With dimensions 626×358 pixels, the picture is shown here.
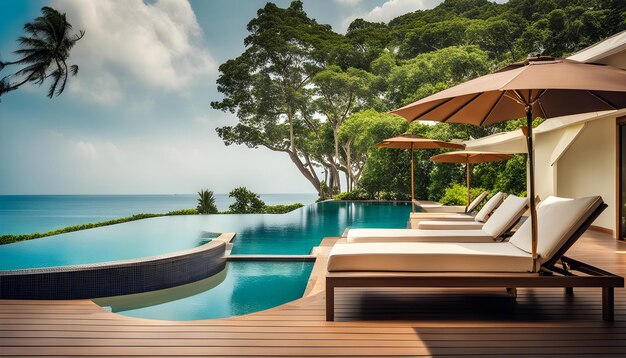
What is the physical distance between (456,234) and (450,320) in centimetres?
207

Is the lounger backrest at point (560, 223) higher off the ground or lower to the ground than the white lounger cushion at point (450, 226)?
higher

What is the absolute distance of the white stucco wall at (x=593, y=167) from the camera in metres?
8.23

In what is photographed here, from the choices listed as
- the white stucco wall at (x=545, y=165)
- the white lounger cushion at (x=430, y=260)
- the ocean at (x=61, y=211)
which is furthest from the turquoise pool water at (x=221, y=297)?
the ocean at (x=61, y=211)

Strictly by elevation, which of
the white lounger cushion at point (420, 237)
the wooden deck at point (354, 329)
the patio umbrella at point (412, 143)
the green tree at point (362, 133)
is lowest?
the wooden deck at point (354, 329)

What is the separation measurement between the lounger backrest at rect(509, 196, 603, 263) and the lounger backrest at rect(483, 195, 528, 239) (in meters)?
1.31

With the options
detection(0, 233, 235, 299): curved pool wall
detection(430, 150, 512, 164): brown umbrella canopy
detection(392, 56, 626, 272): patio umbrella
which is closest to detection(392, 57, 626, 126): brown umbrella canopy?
detection(392, 56, 626, 272): patio umbrella

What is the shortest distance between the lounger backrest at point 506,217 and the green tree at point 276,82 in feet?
78.5

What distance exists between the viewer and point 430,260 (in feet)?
10.7

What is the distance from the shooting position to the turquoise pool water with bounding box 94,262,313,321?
582 centimetres

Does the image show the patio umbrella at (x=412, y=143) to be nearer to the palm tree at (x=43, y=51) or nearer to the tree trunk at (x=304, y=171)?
the palm tree at (x=43, y=51)

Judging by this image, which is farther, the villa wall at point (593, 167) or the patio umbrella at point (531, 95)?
the villa wall at point (593, 167)

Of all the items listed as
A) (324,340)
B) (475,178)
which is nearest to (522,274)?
(324,340)

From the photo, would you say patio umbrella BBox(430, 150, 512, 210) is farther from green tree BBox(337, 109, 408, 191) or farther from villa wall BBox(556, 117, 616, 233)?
green tree BBox(337, 109, 408, 191)

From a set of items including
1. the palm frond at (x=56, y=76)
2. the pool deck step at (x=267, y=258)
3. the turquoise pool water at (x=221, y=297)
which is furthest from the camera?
the palm frond at (x=56, y=76)
